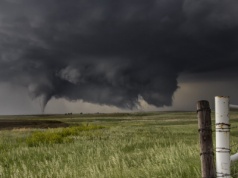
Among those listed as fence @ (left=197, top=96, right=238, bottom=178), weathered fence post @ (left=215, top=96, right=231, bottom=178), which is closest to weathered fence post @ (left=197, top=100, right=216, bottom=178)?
fence @ (left=197, top=96, right=238, bottom=178)

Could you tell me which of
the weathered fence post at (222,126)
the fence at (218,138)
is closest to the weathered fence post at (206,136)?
the fence at (218,138)

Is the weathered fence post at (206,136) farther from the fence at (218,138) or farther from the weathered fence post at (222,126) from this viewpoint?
the weathered fence post at (222,126)

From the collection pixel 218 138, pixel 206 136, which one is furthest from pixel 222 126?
pixel 206 136

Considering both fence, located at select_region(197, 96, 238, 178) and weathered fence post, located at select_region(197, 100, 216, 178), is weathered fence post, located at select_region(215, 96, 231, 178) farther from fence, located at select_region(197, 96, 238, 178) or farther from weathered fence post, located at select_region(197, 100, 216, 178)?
weathered fence post, located at select_region(197, 100, 216, 178)

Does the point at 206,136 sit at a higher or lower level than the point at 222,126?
lower

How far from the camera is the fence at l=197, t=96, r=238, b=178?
20.4 ft

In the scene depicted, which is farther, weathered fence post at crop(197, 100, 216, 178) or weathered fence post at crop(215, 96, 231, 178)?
weathered fence post at crop(197, 100, 216, 178)

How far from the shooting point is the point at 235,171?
7441 millimetres

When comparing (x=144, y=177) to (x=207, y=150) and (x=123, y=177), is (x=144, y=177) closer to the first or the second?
(x=123, y=177)

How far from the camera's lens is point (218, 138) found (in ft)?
20.6

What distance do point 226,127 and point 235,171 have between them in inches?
66.1

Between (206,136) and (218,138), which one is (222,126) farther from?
(206,136)

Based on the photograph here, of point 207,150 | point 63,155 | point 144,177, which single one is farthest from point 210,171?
point 63,155

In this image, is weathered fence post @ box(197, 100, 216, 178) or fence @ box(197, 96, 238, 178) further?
weathered fence post @ box(197, 100, 216, 178)
